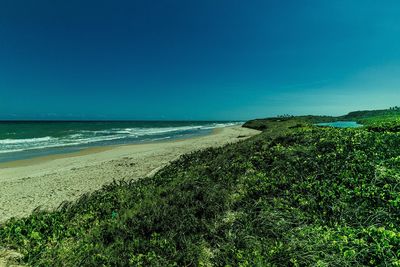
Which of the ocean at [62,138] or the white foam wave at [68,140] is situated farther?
the white foam wave at [68,140]

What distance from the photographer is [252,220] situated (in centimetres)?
532

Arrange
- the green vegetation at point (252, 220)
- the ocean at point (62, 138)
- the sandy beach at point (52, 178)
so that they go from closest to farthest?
the green vegetation at point (252, 220), the sandy beach at point (52, 178), the ocean at point (62, 138)

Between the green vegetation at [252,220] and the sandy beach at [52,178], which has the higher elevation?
the green vegetation at [252,220]

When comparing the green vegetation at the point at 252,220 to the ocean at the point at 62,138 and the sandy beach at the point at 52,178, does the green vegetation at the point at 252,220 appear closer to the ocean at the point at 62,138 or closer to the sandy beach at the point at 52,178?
the sandy beach at the point at 52,178

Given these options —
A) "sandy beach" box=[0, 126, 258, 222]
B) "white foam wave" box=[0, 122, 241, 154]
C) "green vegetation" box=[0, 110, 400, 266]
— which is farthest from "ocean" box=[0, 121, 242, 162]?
"green vegetation" box=[0, 110, 400, 266]

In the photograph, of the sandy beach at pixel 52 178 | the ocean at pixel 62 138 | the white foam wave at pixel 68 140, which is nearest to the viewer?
the sandy beach at pixel 52 178

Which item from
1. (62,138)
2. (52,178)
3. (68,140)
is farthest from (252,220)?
(62,138)

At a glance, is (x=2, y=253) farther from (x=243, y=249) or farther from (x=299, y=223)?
(x=299, y=223)

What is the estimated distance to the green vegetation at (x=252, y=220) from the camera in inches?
160

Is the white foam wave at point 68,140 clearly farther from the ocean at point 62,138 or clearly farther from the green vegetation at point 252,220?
the green vegetation at point 252,220

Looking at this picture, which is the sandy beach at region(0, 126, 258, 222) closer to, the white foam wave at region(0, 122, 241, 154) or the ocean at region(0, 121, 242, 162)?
the ocean at region(0, 121, 242, 162)

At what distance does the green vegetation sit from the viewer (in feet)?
13.3

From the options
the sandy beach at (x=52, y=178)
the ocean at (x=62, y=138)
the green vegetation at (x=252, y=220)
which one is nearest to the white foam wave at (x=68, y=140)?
the ocean at (x=62, y=138)

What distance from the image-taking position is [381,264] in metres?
3.49
